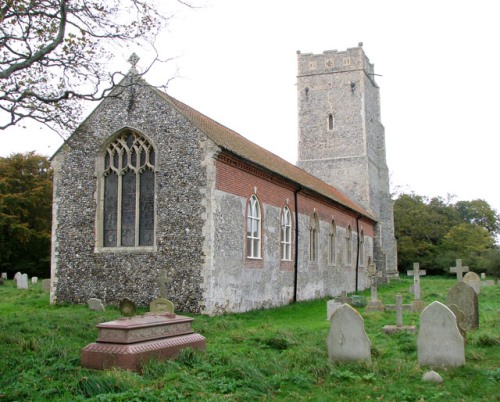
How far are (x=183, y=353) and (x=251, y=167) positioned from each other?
978 cm

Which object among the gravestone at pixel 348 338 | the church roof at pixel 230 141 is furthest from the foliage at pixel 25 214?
the gravestone at pixel 348 338

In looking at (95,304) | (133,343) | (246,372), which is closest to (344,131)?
(95,304)

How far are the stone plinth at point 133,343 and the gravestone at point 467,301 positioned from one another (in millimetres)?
6156

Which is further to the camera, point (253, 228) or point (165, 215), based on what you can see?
point (253, 228)

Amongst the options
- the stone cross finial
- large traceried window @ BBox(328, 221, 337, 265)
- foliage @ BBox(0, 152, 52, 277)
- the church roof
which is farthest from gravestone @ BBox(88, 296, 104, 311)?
foliage @ BBox(0, 152, 52, 277)

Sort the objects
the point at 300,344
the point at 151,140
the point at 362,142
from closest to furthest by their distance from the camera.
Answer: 1. the point at 300,344
2. the point at 151,140
3. the point at 362,142

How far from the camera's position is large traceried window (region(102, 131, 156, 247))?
1691cm

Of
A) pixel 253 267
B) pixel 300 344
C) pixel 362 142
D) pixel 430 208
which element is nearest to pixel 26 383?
pixel 300 344

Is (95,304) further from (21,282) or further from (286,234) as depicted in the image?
(21,282)

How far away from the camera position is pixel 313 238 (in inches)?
964

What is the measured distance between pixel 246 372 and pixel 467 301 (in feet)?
21.2

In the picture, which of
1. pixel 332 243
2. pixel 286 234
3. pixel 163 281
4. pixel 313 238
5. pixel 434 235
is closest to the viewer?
pixel 163 281

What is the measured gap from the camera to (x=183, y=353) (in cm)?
903

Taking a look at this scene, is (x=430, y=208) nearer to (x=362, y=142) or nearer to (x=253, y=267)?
(x=362, y=142)
